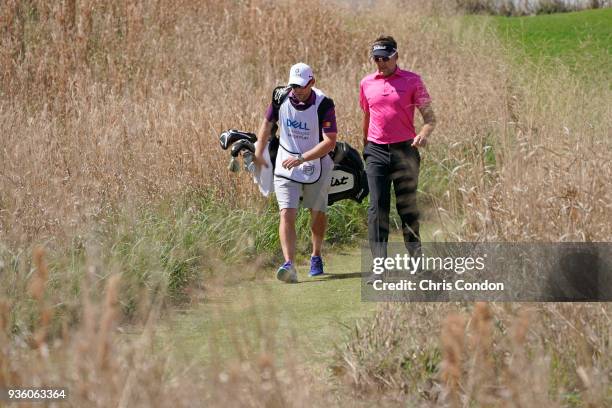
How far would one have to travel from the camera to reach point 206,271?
7.88 m

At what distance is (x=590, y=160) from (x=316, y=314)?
208 cm

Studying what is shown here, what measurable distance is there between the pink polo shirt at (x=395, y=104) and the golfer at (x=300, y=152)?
373mm

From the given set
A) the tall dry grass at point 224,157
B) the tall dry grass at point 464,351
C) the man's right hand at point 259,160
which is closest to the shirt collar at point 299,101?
the man's right hand at point 259,160

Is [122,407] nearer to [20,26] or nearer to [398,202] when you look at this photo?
[398,202]

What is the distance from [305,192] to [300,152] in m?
0.44

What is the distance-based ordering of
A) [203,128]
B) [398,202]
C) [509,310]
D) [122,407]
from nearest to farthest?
[122,407] < [509,310] < [398,202] < [203,128]

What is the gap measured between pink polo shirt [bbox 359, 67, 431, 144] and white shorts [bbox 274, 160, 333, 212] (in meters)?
0.67

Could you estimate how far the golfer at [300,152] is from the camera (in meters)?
7.73

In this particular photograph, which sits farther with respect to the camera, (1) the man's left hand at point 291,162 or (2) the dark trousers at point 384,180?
(1) the man's left hand at point 291,162

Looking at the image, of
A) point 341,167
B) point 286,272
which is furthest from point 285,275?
point 341,167

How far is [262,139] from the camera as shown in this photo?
7.98m

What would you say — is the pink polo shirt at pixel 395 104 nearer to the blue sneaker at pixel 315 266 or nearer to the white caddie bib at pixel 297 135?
the white caddie bib at pixel 297 135

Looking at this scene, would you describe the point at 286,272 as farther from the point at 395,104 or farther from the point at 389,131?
the point at 395,104

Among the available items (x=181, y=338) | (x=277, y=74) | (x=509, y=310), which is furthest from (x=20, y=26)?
(x=509, y=310)
